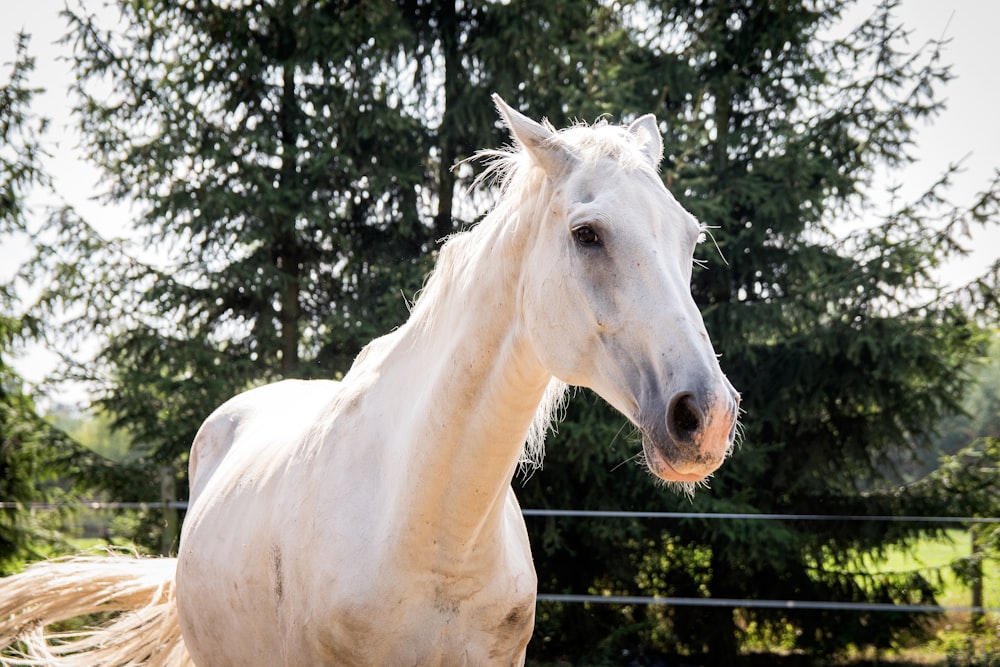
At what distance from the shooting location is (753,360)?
6.68 meters

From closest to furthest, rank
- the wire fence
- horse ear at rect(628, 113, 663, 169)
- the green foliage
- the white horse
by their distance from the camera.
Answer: the white horse
horse ear at rect(628, 113, 663, 169)
the wire fence
the green foliage

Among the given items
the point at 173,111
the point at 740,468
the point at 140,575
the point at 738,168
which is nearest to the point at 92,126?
the point at 173,111

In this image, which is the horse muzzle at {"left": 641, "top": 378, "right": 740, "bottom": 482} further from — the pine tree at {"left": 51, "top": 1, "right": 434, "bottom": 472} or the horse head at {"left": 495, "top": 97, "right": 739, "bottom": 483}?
the pine tree at {"left": 51, "top": 1, "right": 434, "bottom": 472}

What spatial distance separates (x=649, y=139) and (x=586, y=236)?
49cm

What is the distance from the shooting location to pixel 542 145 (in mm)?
1844

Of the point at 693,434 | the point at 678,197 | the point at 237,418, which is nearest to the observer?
the point at 693,434

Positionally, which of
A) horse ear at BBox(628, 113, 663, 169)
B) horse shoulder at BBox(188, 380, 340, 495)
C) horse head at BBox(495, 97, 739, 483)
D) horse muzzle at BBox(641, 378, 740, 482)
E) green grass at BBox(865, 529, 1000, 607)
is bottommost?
green grass at BBox(865, 529, 1000, 607)

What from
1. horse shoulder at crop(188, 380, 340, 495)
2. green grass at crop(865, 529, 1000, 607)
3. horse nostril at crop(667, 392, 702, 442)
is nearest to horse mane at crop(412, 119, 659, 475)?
horse nostril at crop(667, 392, 702, 442)

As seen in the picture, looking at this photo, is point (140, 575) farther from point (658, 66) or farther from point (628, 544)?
point (658, 66)

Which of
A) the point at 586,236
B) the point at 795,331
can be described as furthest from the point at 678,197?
the point at 586,236

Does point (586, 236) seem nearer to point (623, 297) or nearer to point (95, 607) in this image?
point (623, 297)

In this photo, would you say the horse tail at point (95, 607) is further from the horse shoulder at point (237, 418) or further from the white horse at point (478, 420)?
the white horse at point (478, 420)

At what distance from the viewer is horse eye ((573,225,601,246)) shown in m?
1.69

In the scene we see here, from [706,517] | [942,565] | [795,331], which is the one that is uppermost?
[795,331]
